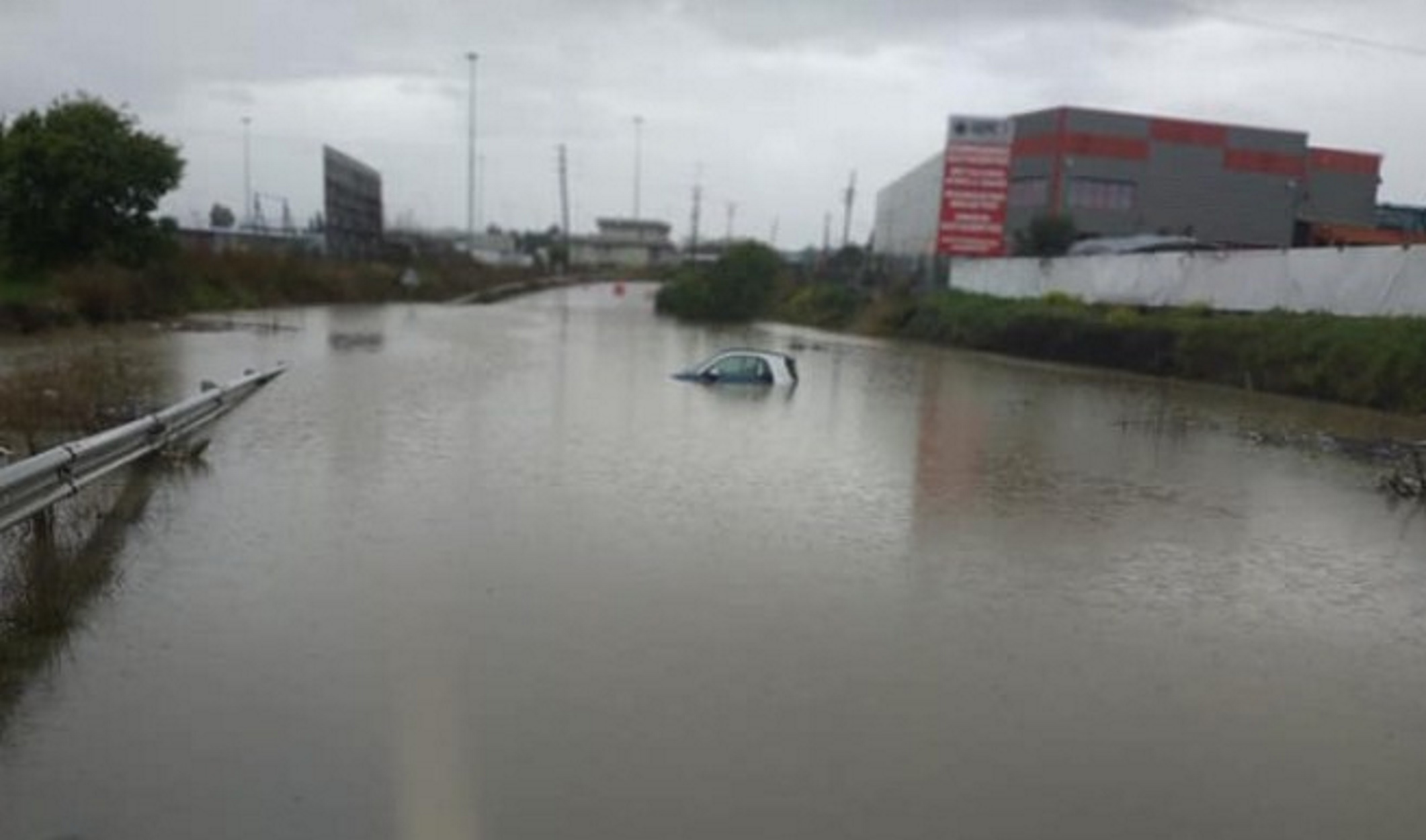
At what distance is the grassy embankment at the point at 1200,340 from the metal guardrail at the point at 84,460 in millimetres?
21198

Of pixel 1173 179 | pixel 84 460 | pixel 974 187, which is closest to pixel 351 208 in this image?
pixel 974 187

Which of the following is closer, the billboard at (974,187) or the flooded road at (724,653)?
the flooded road at (724,653)

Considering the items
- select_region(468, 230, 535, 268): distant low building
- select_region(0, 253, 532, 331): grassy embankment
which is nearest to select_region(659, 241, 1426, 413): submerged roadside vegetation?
select_region(0, 253, 532, 331): grassy embankment

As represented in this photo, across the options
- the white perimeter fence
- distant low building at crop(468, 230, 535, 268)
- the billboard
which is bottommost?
distant low building at crop(468, 230, 535, 268)

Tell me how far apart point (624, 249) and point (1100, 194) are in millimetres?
108916

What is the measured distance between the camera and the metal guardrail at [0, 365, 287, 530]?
23.9ft

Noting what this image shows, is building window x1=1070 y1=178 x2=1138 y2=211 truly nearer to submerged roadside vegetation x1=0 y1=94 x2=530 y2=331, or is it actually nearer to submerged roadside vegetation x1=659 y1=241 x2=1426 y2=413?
submerged roadside vegetation x1=659 y1=241 x2=1426 y2=413

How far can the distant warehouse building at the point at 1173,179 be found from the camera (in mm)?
77750

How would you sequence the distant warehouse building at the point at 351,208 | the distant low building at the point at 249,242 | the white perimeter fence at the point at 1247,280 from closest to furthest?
the white perimeter fence at the point at 1247,280 → the distant low building at the point at 249,242 → the distant warehouse building at the point at 351,208

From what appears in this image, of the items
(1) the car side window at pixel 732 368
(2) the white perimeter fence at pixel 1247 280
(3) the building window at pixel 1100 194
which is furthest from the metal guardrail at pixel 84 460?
(3) the building window at pixel 1100 194

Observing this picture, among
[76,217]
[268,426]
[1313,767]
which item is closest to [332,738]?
[1313,767]

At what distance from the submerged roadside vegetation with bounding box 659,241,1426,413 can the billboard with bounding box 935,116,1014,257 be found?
7.43 feet

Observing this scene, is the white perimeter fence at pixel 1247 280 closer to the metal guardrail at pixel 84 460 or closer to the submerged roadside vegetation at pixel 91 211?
the metal guardrail at pixel 84 460

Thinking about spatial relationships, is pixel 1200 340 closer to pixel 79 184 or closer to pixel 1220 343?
pixel 1220 343
